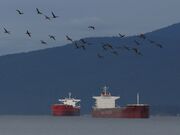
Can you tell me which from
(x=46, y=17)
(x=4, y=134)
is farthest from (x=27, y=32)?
(x=4, y=134)

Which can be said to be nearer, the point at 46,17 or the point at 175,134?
the point at 46,17

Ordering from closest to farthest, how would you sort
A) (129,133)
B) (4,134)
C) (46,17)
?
(46,17) < (4,134) < (129,133)

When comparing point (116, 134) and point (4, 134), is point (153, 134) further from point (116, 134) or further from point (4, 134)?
point (4, 134)

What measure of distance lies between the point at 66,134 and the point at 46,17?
5745 centimetres

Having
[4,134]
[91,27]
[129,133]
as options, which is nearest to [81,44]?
[91,27]

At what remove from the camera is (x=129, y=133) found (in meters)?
131

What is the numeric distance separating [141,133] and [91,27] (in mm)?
60038

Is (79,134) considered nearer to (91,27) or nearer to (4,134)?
(4,134)

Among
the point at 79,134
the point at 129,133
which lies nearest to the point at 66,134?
the point at 79,134

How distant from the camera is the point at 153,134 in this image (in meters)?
126

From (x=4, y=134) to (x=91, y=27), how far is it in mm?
53325

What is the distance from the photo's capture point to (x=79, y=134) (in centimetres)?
12688

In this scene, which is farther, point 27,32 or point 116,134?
point 116,134

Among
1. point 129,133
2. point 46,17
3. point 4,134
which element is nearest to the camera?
point 46,17
